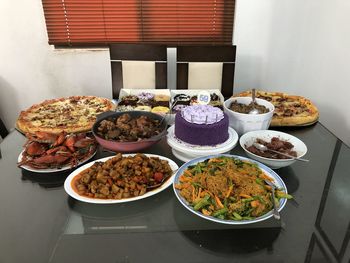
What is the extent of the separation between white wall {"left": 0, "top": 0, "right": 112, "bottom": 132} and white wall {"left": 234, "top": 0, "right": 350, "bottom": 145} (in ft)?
4.58

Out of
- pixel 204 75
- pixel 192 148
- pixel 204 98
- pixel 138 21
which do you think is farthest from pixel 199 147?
pixel 138 21

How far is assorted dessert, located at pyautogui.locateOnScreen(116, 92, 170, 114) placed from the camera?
6.31ft

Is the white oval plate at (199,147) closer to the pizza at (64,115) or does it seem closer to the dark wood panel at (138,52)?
the pizza at (64,115)

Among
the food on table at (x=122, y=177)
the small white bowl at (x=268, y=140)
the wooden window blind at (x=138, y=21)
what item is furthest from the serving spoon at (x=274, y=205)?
the wooden window blind at (x=138, y=21)

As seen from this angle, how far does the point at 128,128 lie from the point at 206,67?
3.79 ft

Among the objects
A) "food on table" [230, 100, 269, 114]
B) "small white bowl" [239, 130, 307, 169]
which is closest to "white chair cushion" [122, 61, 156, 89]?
"food on table" [230, 100, 269, 114]

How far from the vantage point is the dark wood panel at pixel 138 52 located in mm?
2322

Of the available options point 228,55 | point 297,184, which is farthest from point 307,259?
point 228,55

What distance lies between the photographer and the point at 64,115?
194cm

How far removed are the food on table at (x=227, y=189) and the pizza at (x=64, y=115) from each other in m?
0.81

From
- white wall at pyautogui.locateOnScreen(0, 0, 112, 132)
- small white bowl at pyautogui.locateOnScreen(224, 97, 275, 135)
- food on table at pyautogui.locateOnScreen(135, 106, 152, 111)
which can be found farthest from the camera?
white wall at pyautogui.locateOnScreen(0, 0, 112, 132)

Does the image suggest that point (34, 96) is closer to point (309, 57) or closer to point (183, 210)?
point (183, 210)

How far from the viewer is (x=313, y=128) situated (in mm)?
1827

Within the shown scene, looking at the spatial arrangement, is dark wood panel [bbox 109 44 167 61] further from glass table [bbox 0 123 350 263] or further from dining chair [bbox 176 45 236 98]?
glass table [bbox 0 123 350 263]
